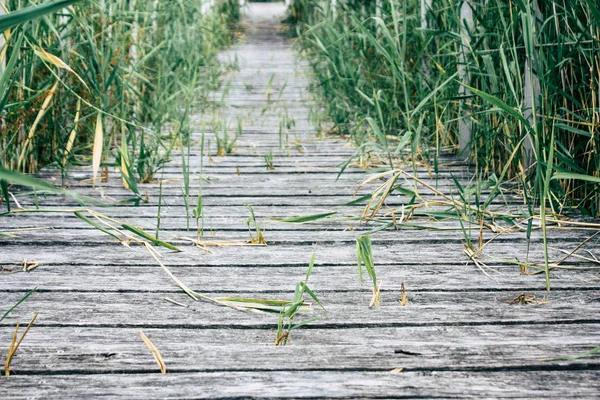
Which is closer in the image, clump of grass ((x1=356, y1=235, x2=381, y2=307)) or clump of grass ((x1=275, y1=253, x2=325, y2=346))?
clump of grass ((x1=275, y1=253, x2=325, y2=346))

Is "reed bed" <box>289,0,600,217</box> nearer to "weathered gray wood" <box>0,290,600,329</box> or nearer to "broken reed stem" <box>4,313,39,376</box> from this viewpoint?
"weathered gray wood" <box>0,290,600,329</box>

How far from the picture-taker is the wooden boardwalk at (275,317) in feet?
4.29

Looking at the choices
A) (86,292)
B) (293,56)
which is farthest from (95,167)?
(293,56)

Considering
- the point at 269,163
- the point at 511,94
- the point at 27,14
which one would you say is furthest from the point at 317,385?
the point at 269,163

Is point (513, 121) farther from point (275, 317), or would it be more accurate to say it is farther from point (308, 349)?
point (308, 349)

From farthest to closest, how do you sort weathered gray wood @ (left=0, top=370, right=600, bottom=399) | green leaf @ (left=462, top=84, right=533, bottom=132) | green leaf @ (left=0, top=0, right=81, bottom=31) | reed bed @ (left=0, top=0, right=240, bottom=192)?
reed bed @ (left=0, top=0, right=240, bottom=192) < green leaf @ (left=462, top=84, right=533, bottom=132) < weathered gray wood @ (left=0, top=370, right=600, bottom=399) < green leaf @ (left=0, top=0, right=81, bottom=31)

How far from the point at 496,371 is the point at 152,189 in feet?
6.09

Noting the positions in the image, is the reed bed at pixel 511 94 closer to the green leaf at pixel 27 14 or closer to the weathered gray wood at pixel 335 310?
the weathered gray wood at pixel 335 310

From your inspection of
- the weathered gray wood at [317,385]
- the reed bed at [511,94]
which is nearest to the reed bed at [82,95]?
the weathered gray wood at [317,385]

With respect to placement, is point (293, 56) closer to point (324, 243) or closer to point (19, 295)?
point (324, 243)

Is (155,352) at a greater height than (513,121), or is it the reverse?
(513,121)

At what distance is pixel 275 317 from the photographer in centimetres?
161

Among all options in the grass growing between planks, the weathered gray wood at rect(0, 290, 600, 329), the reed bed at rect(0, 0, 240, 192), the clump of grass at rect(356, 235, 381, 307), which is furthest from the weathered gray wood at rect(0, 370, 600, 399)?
the reed bed at rect(0, 0, 240, 192)

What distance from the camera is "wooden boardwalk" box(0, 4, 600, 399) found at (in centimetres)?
131
